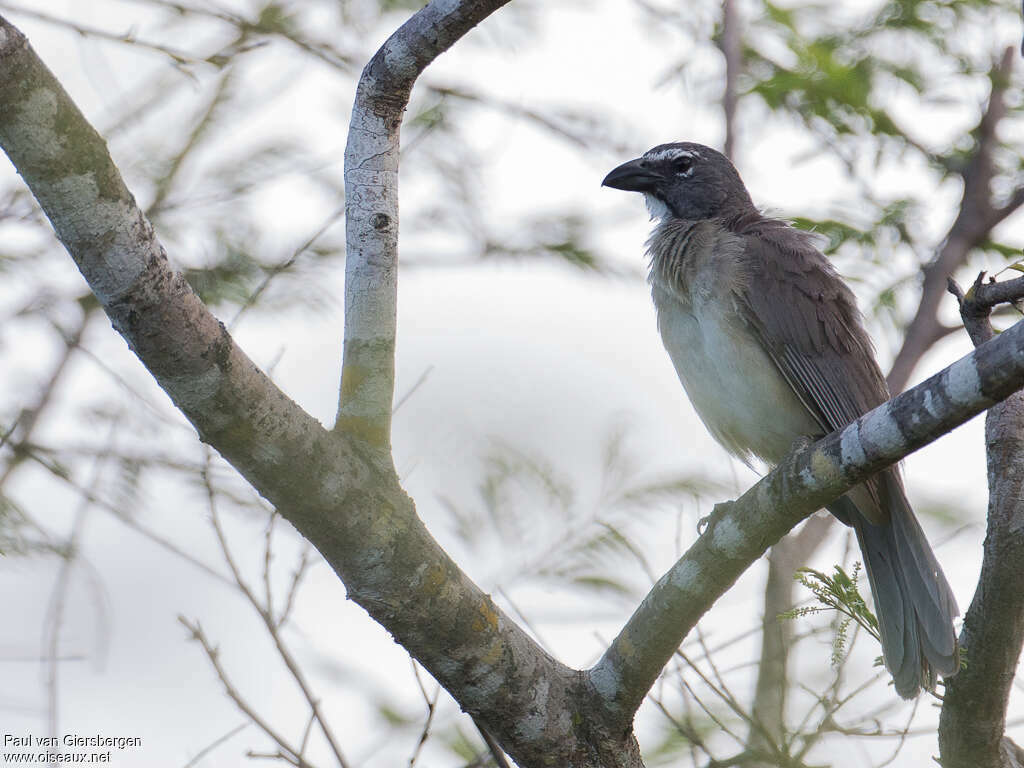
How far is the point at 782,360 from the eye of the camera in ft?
15.3

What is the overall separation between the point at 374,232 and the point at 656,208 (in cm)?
286

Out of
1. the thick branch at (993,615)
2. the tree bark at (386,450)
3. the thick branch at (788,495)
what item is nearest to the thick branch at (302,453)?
the tree bark at (386,450)

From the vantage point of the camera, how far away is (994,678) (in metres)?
3.42

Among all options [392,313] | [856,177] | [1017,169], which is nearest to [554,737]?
[392,313]

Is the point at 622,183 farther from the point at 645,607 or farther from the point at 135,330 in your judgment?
the point at 135,330

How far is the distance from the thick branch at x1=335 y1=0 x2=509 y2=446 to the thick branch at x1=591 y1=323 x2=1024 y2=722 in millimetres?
931

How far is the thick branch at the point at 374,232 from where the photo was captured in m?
3.11

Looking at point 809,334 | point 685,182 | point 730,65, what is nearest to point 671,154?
point 685,182

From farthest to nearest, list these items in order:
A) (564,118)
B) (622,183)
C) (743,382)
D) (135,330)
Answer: (564,118) < (622,183) < (743,382) < (135,330)

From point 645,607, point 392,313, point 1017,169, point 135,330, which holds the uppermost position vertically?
point 1017,169

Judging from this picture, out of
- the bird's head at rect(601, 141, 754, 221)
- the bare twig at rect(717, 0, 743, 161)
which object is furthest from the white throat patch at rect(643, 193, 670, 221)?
the bare twig at rect(717, 0, 743, 161)

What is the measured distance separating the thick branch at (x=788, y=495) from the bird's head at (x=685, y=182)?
2.62m

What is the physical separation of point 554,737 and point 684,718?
1.01 metres

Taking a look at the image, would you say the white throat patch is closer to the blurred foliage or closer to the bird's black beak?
the bird's black beak
